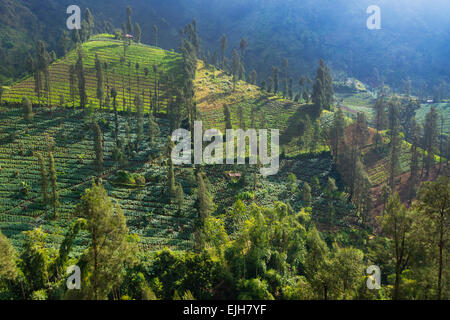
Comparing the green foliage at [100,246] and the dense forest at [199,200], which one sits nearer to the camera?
the green foliage at [100,246]

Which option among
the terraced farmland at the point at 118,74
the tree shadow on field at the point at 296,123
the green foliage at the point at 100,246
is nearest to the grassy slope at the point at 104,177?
the tree shadow on field at the point at 296,123

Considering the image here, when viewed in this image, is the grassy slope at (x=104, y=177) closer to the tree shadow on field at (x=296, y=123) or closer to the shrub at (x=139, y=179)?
the tree shadow on field at (x=296, y=123)

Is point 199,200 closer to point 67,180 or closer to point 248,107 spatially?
point 67,180

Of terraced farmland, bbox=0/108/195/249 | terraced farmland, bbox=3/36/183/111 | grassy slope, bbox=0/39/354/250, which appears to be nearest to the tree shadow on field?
grassy slope, bbox=0/39/354/250

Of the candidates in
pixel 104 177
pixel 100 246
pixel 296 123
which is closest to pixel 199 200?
pixel 104 177

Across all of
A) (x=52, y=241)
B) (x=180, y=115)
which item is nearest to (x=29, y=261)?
(x=52, y=241)

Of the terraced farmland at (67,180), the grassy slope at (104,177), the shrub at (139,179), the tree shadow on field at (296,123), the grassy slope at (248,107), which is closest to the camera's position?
the terraced farmland at (67,180)
